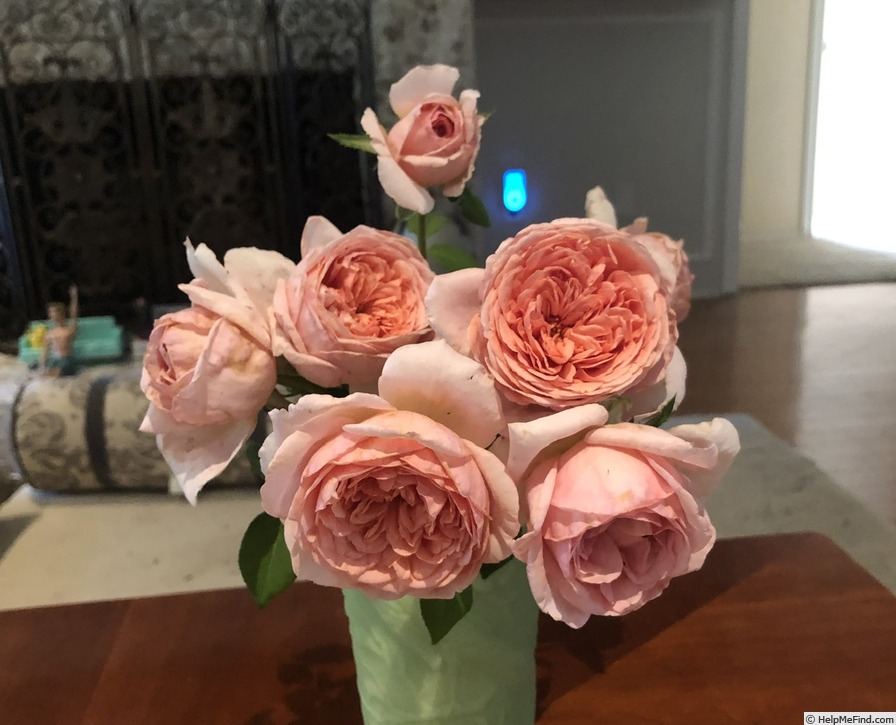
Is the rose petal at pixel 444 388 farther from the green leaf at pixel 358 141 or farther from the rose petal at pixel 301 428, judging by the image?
the green leaf at pixel 358 141

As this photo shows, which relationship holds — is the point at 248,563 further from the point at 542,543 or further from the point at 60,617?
the point at 60,617

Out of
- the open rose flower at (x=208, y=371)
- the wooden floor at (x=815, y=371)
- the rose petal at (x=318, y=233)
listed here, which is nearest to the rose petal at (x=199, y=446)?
the open rose flower at (x=208, y=371)

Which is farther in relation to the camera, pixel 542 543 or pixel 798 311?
pixel 798 311

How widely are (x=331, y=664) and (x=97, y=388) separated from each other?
121cm

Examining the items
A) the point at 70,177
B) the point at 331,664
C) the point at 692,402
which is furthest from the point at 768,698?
the point at 70,177

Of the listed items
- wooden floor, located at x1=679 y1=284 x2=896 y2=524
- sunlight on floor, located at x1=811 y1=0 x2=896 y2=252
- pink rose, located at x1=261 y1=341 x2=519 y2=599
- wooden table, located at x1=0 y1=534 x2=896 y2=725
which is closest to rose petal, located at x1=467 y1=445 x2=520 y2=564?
pink rose, located at x1=261 y1=341 x2=519 y2=599

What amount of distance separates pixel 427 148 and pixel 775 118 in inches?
154

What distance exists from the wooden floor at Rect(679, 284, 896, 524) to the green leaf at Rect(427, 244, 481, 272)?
1592 millimetres

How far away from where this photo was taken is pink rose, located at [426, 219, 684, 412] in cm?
37

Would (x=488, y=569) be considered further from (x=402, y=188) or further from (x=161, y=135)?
(x=161, y=135)

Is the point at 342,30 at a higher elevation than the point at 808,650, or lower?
higher

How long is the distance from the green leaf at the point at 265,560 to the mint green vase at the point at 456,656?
58mm

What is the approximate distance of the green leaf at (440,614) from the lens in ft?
1.47

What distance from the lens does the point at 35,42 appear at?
2.87 metres
